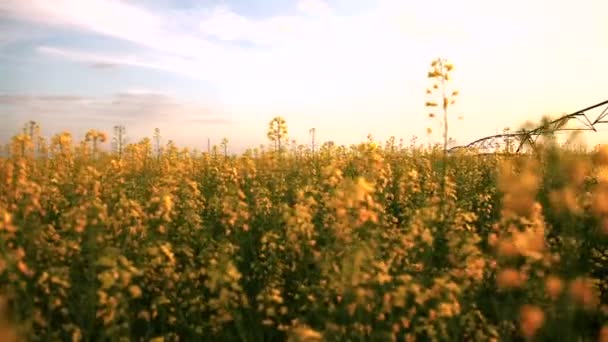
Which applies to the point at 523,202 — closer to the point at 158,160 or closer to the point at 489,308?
the point at 489,308

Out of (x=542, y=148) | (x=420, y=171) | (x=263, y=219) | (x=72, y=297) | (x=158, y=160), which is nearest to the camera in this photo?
(x=72, y=297)

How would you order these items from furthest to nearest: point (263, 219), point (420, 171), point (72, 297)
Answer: point (420, 171) < point (263, 219) < point (72, 297)

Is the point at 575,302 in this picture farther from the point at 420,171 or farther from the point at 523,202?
the point at 420,171

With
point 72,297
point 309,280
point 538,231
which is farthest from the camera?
point 309,280

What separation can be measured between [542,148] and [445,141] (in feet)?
7.38

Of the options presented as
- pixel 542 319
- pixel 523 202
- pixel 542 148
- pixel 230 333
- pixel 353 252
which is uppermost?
pixel 542 148

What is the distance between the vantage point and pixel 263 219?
5742 millimetres

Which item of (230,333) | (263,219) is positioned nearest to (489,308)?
(230,333)

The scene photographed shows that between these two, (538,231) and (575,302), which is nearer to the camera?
(575,302)

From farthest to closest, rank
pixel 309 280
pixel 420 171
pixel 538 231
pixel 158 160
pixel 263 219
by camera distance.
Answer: pixel 158 160, pixel 420 171, pixel 263 219, pixel 309 280, pixel 538 231

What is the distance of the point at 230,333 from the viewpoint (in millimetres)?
3678

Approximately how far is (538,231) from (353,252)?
1.41 meters

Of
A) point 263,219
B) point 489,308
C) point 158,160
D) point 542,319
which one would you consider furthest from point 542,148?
point 158,160

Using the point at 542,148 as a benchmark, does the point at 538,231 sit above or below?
below
